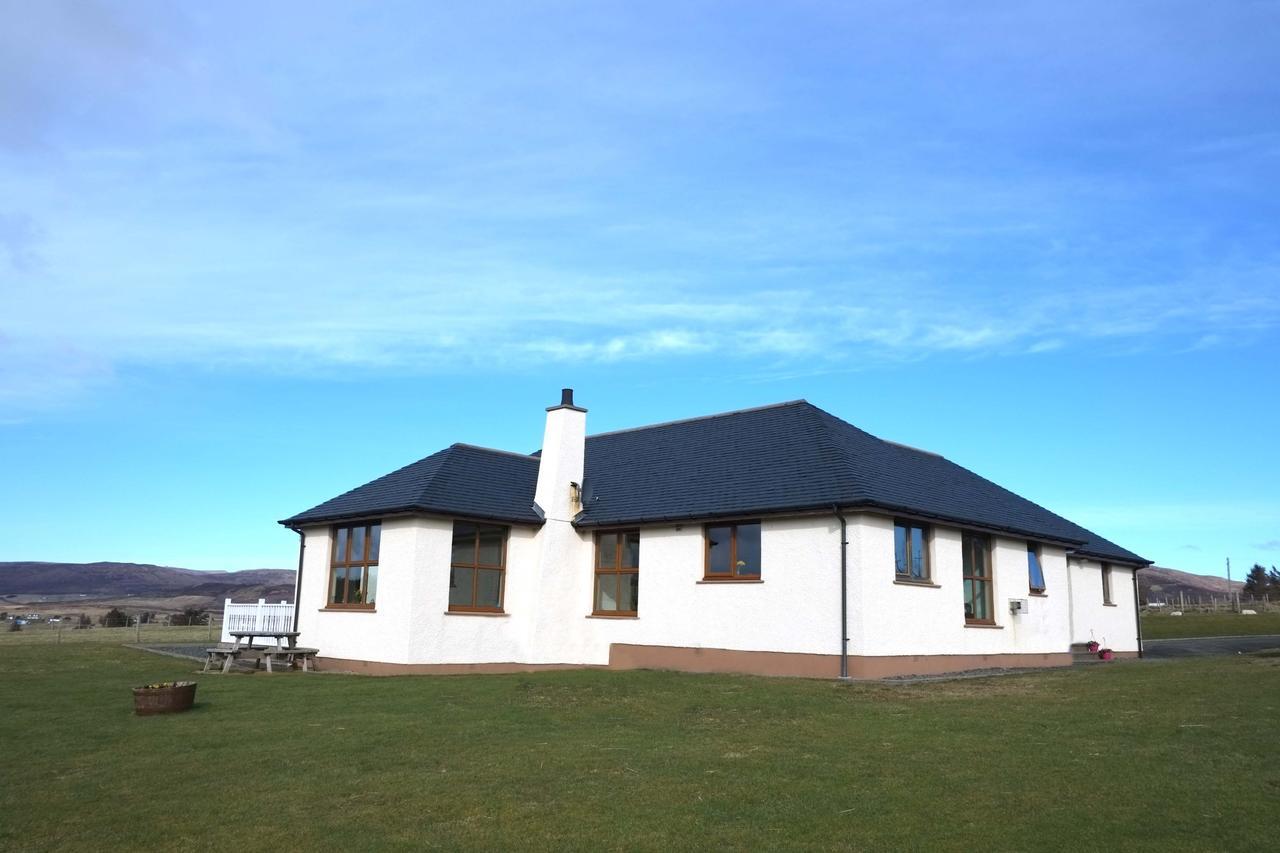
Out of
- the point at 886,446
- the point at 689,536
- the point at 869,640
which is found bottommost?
the point at 869,640

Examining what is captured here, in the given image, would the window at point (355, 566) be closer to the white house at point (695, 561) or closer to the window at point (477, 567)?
the white house at point (695, 561)

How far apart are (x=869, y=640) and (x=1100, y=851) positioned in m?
12.1

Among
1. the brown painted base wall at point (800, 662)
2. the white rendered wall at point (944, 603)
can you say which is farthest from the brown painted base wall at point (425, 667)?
the white rendered wall at point (944, 603)

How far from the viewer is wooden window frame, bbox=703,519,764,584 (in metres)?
20.2

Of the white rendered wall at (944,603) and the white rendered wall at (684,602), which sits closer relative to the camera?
the white rendered wall at (944,603)

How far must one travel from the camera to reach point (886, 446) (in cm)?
2423

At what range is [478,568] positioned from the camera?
22281 mm

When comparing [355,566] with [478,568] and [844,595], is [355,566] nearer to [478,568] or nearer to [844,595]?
[478,568]

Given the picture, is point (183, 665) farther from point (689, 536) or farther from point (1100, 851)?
point (1100, 851)

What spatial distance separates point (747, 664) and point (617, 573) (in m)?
4.45

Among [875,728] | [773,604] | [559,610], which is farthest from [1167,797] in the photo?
[559,610]

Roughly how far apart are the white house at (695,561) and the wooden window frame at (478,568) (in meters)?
0.05

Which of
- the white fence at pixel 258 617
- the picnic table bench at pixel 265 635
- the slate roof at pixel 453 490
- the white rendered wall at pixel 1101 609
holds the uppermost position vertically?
the slate roof at pixel 453 490

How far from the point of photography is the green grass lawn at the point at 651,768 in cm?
718
